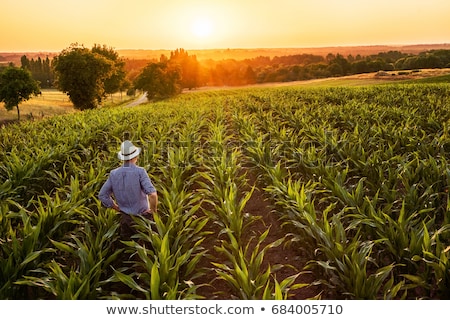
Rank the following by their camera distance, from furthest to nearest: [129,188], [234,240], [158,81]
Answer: [158,81], [129,188], [234,240]

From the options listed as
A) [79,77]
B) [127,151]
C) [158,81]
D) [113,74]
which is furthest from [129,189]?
[158,81]

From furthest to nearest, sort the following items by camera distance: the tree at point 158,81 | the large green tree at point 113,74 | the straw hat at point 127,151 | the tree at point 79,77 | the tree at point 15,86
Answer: the tree at point 158,81
the large green tree at point 113,74
the tree at point 79,77
the tree at point 15,86
the straw hat at point 127,151

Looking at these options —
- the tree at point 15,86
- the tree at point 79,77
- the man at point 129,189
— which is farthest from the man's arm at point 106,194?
the tree at point 79,77

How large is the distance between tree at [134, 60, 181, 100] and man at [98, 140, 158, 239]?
2154 inches

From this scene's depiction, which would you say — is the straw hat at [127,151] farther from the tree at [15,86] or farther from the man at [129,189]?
the tree at [15,86]

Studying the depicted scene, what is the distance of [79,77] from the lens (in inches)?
1313

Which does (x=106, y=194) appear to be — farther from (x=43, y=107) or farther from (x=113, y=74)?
(x=113, y=74)

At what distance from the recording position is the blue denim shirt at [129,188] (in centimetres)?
382

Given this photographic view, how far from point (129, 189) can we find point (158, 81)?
55.1 m

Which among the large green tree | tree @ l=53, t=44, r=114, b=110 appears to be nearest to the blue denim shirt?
tree @ l=53, t=44, r=114, b=110

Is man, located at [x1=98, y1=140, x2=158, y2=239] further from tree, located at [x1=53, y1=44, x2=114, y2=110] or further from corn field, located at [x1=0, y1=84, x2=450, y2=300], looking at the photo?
tree, located at [x1=53, y1=44, x2=114, y2=110]

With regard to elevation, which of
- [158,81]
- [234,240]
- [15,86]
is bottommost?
[234,240]

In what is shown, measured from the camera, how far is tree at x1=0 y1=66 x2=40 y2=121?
2836 centimetres
